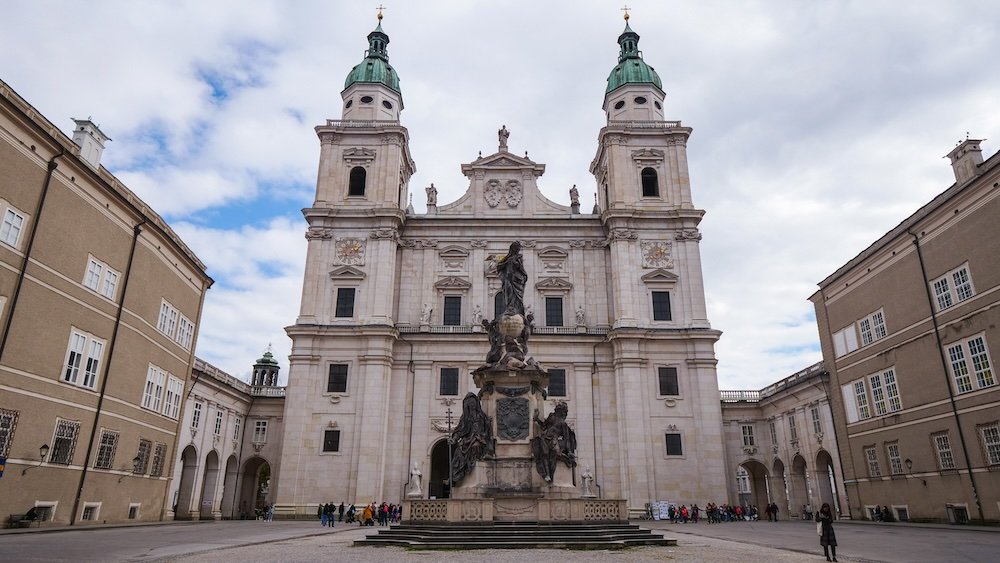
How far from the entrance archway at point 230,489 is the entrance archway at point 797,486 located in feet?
113

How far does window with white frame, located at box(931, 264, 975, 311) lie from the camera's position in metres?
26.2

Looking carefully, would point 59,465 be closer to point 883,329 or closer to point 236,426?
point 236,426

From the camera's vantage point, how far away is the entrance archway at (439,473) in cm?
3919

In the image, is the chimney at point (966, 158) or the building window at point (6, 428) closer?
the building window at point (6, 428)

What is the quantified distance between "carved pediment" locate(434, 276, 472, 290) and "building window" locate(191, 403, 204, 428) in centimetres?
1531

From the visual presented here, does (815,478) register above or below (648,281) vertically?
below

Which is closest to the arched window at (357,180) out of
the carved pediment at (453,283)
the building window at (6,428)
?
the carved pediment at (453,283)

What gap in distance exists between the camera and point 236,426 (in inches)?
1663

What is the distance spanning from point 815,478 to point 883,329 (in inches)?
414

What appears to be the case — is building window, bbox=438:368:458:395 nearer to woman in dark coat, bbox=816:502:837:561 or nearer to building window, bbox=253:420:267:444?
building window, bbox=253:420:267:444

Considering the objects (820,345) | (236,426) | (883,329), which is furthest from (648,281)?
(236,426)

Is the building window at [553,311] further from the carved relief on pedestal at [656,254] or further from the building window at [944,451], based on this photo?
the building window at [944,451]

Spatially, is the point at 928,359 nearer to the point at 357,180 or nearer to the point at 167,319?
the point at 357,180

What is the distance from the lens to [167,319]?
3148cm
